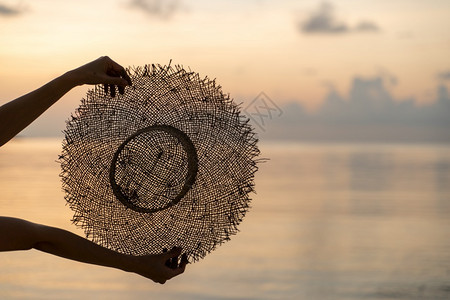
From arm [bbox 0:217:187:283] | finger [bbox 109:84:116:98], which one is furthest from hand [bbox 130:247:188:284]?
finger [bbox 109:84:116:98]

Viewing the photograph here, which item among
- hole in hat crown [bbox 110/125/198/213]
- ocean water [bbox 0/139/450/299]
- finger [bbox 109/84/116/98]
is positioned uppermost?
finger [bbox 109/84/116/98]

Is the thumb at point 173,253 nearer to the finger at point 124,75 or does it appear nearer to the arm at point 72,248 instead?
the arm at point 72,248

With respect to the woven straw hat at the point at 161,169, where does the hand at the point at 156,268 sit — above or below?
below

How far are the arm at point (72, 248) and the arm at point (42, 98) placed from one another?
189 mm

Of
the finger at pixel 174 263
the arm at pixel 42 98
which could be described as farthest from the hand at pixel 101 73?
the finger at pixel 174 263

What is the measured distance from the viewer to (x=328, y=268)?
4957mm

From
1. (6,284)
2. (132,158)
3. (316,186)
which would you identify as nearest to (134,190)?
(132,158)

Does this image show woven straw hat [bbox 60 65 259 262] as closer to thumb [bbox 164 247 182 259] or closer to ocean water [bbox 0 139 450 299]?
thumb [bbox 164 247 182 259]

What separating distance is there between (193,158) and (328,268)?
3104 millimetres

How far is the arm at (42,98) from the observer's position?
1578 mm

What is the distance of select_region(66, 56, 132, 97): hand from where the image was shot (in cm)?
167

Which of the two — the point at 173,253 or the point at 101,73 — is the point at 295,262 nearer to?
the point at 173,253

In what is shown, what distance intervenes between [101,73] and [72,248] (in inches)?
15.5

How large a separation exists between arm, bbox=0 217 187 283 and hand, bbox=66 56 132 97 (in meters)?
0.33
